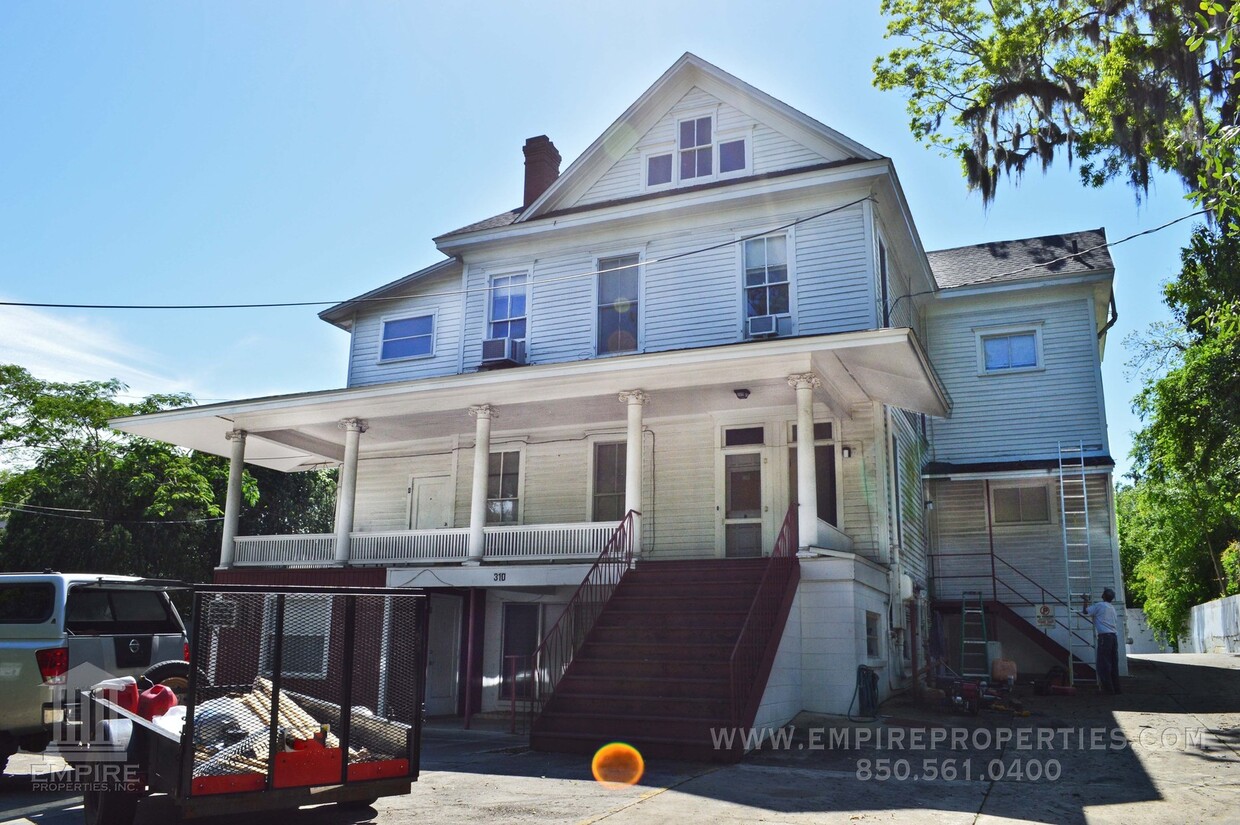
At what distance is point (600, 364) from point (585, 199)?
17.7 ft

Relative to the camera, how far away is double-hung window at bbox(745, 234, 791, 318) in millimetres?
16328

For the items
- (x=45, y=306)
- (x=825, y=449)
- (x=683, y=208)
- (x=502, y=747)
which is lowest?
(x=502, y=747)

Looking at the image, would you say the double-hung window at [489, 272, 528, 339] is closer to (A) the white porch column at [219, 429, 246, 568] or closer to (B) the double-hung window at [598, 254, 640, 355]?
(B) the double-hung window at [598, 254, 640, 355]

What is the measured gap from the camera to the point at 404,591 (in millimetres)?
6879

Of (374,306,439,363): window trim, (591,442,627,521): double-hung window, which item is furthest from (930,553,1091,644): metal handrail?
(374,306,439,363): window trim

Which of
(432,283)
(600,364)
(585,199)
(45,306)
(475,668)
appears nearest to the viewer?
(600,364)

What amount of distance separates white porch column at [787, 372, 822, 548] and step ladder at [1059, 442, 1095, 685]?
826 centimetres

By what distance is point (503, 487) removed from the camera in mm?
18359

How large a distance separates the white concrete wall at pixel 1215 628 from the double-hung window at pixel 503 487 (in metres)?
25.4

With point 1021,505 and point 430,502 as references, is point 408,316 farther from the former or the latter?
point 1021,505

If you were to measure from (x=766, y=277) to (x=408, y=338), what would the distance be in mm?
7812

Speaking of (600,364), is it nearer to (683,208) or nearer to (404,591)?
(683,208)

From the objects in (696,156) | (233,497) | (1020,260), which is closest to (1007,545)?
(1020,260)

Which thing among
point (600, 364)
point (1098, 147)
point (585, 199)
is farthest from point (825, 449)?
point (1098, 147)
